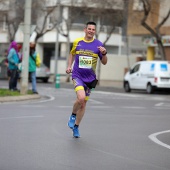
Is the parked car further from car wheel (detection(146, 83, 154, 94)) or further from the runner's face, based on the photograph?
the runner's face

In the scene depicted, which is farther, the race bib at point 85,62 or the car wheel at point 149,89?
the car wheel at point 149,89

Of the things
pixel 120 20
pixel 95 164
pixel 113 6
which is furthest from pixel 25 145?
pixel 120 20

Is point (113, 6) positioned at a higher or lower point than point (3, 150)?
higher

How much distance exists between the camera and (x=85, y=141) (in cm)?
1098

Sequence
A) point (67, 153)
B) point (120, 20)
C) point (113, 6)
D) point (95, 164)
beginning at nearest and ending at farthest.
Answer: point (95, 164) < point (67, 153) < point (113, 6) < point (120, 20)

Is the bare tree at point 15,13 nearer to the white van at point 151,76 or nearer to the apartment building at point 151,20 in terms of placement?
the apartment building at point 151,20

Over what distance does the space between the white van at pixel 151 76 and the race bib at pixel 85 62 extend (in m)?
21.2

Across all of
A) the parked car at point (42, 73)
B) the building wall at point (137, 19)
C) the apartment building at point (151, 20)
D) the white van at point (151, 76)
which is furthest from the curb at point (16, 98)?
the parked car at point (42, 73)

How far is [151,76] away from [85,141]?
72.7 feet

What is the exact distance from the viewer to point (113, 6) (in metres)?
44.3

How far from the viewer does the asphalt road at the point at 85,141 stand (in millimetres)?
8516

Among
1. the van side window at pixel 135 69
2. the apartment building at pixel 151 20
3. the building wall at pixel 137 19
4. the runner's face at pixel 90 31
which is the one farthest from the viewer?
the building wall at pixel 137 19

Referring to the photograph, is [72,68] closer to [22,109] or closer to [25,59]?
[22,109]

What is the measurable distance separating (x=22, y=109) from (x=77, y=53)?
6009mm
